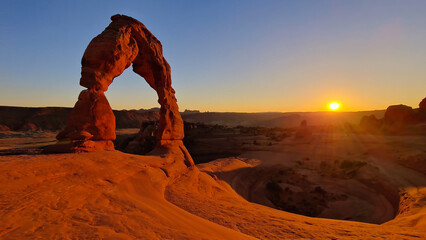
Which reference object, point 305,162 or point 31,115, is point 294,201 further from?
point 31,115

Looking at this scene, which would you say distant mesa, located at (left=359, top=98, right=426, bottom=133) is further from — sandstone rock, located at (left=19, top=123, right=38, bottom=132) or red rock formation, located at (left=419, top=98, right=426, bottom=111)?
sandstone rock, located at (left=19, top=123, right=38, bottom=132)

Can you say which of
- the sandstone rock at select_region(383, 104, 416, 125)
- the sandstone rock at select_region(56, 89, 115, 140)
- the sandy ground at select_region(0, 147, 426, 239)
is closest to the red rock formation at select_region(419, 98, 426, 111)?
the sandstone rock at select_region(383, 104, 416, 125)

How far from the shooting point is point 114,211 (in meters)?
3.58

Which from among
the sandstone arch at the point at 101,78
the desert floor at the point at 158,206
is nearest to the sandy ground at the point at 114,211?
the desert floor at the point at 158,206

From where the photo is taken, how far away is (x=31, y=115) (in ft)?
159

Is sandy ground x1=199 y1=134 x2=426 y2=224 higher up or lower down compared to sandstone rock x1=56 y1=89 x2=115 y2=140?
lower down

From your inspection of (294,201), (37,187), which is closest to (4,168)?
(37,187)

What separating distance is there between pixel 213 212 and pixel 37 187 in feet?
11.5

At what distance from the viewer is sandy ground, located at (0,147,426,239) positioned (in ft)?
9.37

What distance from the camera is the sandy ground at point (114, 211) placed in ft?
9.37

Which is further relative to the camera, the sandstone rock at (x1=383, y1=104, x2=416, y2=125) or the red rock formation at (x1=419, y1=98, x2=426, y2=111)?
the sandstone rock at (x1=383, y1=104, x2=416, y2=125)

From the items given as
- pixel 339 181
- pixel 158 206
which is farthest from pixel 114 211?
pixel 339 181

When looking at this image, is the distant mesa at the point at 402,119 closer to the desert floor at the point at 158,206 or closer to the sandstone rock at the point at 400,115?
the sandstone rock at the point at 400,115

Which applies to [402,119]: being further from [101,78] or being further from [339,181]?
[101,78]
